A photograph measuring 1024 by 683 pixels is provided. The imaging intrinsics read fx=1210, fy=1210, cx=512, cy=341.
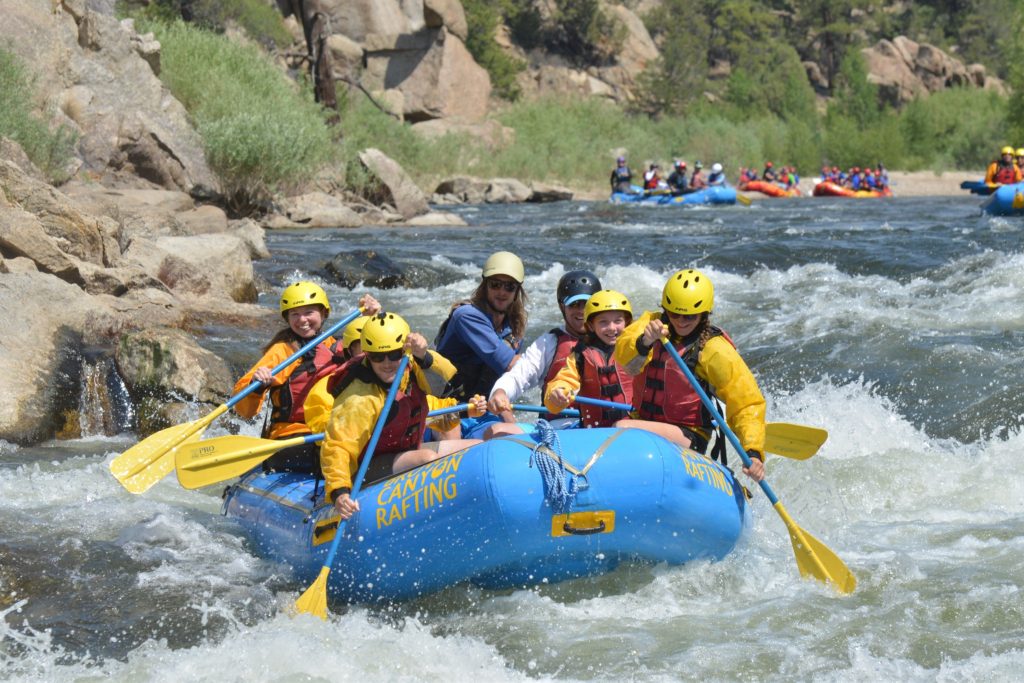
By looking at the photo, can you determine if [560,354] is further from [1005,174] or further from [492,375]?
[1005,174]

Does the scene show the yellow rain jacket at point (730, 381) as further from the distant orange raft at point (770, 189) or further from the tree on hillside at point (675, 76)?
the tree on hillside at point (675, 76)

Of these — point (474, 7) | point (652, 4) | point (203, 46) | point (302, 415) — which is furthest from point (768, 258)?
point (652, 4)

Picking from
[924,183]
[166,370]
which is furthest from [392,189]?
[924,183]

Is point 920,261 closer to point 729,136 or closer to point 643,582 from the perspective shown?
point 643,582

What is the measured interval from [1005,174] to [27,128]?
16.6 meters

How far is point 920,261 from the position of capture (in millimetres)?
13805

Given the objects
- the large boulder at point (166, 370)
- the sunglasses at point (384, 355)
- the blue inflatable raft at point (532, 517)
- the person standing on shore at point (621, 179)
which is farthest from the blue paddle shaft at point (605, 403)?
the person standing on shore at point (621, 179)

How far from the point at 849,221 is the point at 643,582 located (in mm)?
16608

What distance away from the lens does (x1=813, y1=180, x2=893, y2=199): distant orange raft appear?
3136 cm

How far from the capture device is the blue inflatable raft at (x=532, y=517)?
462 cm

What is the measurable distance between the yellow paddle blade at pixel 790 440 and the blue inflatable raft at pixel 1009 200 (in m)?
15.7

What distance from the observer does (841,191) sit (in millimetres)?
31641

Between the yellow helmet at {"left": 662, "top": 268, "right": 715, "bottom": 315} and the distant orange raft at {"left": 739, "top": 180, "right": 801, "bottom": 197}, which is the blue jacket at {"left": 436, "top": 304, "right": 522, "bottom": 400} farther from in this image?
the distant orange raft at {"left": 739, "top": 180, "right": 801, "bottom": 197}

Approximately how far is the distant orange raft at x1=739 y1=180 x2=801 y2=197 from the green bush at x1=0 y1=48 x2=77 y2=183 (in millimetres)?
21262
